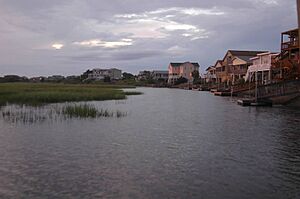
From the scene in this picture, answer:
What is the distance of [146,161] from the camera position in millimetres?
Answer: 13586

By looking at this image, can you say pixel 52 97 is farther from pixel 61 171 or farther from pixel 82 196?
pixel 82 196

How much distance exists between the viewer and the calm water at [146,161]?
1019cm

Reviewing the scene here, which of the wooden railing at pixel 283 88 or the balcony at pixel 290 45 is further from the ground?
the balcony at pixel 290 45

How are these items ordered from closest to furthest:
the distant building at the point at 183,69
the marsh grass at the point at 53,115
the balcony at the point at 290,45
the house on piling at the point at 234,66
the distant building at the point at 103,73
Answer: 1. the marsh grass at the point at 53,115
2. the balcony at the point at 290,45
3. the house on piling at the point at 234,66
4. the distant building at the point at 183,69
5. the distant building at the point at 103,73

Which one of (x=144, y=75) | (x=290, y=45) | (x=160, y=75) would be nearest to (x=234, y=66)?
(x=290, y=45)

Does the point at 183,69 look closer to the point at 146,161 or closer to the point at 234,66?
the point at 234,66

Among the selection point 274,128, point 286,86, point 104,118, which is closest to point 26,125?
point 104,118

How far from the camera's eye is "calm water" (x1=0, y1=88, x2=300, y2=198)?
1019 cm

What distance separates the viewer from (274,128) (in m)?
23.1

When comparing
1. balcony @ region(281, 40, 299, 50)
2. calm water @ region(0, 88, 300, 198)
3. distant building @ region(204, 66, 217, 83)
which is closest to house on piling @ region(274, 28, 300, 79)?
balcony @ region(281, 40, 299, 50)

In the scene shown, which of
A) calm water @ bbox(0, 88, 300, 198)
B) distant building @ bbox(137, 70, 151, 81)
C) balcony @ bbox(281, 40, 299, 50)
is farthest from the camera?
distant building @ bbox(137, 70, 151, 81)

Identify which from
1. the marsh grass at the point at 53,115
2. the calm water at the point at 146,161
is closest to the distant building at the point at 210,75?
the marsh grass at the point at 53,115

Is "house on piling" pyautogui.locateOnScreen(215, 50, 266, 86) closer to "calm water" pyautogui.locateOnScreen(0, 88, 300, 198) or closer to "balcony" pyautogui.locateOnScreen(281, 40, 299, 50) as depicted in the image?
"balcony" pyautogui.locateOnScreen(281, 40, 299, 50)

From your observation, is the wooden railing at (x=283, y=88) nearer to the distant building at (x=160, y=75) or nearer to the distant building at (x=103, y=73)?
the distant building at (x=160, y=75)
